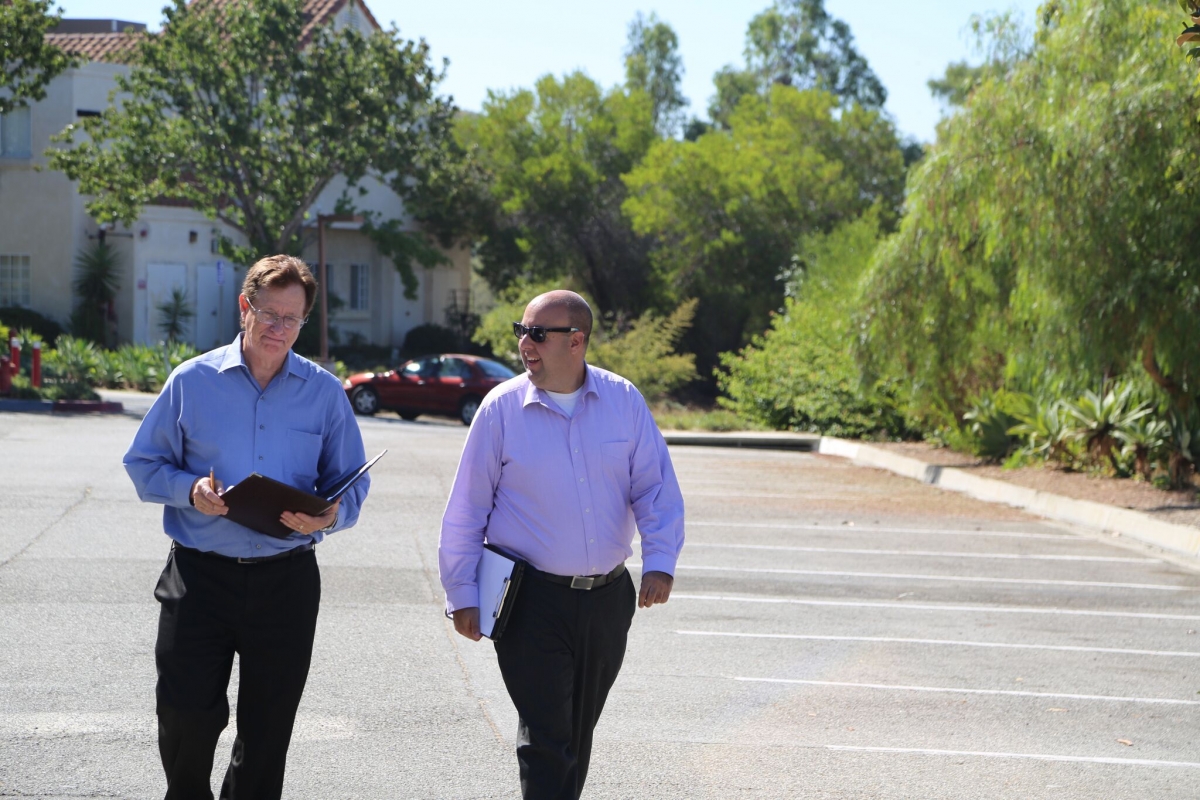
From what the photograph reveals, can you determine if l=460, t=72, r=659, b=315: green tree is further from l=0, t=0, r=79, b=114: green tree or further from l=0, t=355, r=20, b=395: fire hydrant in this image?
l=0, t=355, r=20, b=395: fire hydrant

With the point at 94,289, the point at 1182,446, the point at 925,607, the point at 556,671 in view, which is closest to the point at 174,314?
the point at 94,289

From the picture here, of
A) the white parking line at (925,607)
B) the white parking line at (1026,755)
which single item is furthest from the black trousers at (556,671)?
the white parking line at (925,607)

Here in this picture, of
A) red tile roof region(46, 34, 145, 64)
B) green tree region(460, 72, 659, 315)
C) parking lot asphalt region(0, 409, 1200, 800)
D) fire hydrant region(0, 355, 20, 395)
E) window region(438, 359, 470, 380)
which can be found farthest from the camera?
green tree region(460, 72, 659, 315)

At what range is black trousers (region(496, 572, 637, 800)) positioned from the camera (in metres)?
4.10

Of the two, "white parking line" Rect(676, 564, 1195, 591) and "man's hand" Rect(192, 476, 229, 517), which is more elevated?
"man's hand" Rect(192, 476, 229, 517)

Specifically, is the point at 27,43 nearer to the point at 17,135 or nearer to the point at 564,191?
the point at 17,135

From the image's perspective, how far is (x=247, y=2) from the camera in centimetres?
3372

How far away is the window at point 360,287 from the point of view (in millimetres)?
42812

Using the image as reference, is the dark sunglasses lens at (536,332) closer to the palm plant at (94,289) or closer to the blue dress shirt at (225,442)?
the blue dress shirt at (225,442)

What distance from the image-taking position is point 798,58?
67688 mm

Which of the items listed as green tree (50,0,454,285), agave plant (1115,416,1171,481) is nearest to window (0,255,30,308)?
green tree (50,0,454,285)

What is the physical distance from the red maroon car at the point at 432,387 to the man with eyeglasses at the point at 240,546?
22298 millimetres

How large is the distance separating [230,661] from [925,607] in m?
6.35

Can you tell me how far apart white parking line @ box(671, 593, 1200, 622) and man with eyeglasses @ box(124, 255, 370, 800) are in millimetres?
5400
